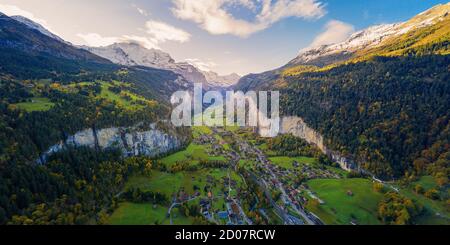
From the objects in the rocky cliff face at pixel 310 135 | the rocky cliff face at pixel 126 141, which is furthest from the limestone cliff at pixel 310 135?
the rocky cliff face at pixel 126 141

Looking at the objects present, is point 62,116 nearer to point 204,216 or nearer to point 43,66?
point 204,216

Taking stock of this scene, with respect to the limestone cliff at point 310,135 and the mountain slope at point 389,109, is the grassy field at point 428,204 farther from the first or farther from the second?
the limestone cliff at point 310,135

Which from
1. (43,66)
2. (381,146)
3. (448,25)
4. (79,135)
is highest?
(448,25)

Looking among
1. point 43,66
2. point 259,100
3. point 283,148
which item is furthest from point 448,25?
point 43,66

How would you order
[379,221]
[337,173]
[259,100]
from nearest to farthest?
[379,221]
[337,173]
[259,100]

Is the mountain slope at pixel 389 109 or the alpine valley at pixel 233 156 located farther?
the mountain slope at pixel 389 109

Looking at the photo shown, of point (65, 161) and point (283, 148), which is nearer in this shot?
point (65, 161)
